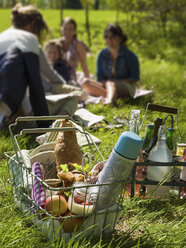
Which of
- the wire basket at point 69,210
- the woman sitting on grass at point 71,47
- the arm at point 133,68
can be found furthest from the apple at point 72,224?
the woman sitting on grass at point 71,47

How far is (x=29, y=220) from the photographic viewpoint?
6.67ft

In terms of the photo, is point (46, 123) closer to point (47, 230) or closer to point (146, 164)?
point (146, 164)

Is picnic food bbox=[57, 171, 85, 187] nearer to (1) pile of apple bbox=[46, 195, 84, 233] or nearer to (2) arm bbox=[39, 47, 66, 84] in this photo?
(1) pile of apple bbox=[46, 195, 84, 233]

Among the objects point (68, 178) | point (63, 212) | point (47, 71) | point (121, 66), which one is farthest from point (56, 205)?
point (121, 66)

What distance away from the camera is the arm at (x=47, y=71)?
5.13 m

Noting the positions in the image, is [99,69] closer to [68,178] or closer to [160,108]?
[160,108]

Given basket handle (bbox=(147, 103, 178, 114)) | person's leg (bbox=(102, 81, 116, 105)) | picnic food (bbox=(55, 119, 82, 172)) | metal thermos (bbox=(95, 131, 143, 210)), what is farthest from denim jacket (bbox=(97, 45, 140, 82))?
metal thermos (bbox=(95, 131, 143, 210))

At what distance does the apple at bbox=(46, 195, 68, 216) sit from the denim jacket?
4.59m

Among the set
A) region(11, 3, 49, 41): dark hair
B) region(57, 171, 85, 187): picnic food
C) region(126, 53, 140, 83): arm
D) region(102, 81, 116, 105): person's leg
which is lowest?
region(102, 81, 116, 105): person's leg

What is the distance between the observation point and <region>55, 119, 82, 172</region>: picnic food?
2.22 metres

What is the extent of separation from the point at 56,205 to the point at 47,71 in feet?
12.0

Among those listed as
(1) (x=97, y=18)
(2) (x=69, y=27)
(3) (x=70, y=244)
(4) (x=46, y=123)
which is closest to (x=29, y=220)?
(3) (x=70, y=244)

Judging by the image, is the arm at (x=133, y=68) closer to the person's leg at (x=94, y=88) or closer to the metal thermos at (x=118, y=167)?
the person's leg at (x=94, y=88)

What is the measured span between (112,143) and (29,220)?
1.58m
